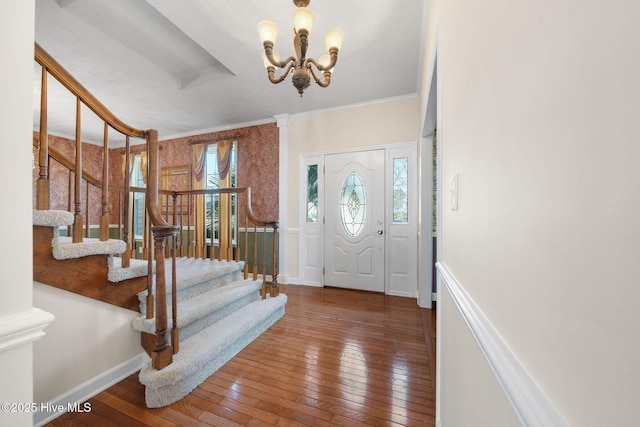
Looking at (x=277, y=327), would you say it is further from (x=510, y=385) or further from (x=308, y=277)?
(x=510, y=385)

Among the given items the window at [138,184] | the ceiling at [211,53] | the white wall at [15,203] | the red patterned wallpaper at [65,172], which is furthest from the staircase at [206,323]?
the red patterned wallpaper at [65,172]

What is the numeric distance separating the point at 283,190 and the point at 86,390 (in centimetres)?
302

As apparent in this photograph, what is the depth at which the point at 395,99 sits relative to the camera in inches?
135

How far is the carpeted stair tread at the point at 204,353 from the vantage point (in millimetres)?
1511

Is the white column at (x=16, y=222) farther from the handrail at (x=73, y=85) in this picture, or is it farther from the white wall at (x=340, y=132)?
the white wall at (x=340, y=132)

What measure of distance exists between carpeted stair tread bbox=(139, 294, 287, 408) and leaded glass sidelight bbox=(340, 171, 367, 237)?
1641 mm

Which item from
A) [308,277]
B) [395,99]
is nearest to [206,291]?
[308,277]

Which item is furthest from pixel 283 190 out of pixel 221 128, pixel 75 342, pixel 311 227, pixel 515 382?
pixel 515 382

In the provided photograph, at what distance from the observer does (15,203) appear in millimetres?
707

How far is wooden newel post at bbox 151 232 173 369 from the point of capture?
1.57 m

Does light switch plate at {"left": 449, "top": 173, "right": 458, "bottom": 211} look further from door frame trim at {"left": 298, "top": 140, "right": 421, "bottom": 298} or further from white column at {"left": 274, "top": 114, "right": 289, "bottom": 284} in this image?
white column at {"left": 274, "top": 114, "right": 289, "bottom": 284}

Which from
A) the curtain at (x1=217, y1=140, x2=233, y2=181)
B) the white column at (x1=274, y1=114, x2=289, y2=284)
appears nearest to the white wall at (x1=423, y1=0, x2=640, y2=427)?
the white column at (x1=274, y1=114, x2=289, y2=284)

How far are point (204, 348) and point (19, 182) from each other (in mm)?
1483

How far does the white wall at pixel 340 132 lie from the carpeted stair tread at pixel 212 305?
144 cm
